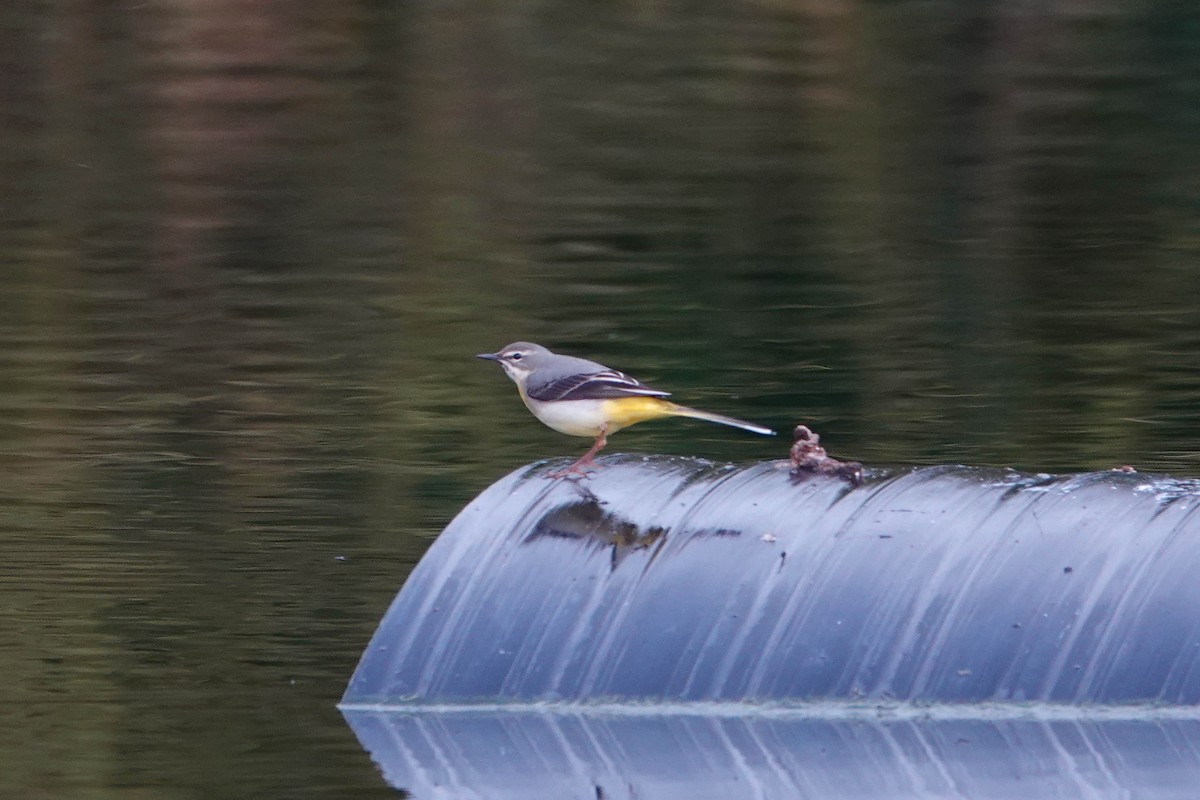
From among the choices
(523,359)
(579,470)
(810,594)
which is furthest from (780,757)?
(523,359)

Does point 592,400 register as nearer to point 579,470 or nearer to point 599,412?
point 599,412

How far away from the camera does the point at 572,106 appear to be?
21031 mm

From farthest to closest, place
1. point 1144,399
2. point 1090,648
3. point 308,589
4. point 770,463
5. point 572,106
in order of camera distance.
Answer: point 572,106, point 1144,399, point 308,589, point 770,463, point 1090,648

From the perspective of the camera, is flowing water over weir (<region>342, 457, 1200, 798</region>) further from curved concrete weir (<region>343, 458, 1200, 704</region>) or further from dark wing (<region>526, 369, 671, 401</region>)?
dark wing (<region>526, 369, 671, 401</region>)

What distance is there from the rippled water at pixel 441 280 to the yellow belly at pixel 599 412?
968 mm

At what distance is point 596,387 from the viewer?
6840mm

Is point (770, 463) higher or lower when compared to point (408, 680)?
higher

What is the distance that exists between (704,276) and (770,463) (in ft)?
25.3

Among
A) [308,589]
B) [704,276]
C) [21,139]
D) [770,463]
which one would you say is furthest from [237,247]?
[770,463]

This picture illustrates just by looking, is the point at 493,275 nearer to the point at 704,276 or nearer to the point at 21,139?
the point at 704,276

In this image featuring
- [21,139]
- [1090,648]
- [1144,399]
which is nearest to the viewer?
[1090,648]

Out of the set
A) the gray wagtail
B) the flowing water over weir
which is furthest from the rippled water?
the gray wagtail

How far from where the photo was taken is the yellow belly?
6.87m

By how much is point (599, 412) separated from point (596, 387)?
0.09 meters
